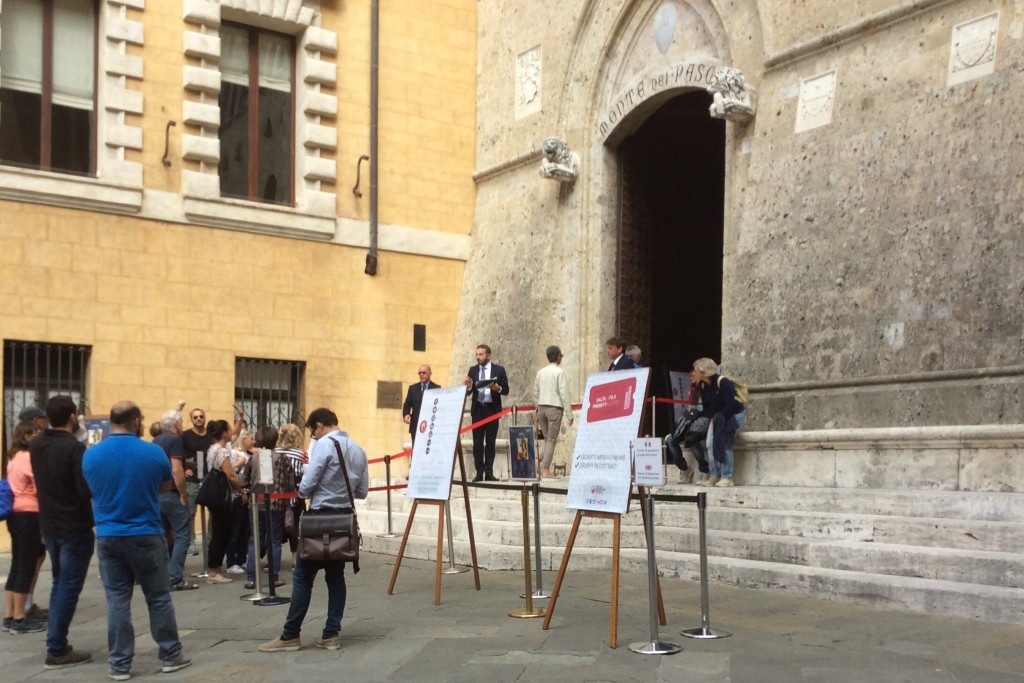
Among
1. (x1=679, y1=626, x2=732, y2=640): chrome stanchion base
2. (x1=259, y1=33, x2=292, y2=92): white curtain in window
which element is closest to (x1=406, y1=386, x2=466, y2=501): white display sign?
(x1=679, y1=626, x2=732, y2=640): chrome stanchion base

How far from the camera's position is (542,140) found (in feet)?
53.0

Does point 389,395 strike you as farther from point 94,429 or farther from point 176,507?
point 176,507

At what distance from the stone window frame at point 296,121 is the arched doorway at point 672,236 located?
433 centimetres

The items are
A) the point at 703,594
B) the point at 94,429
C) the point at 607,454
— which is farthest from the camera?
the point at 94,429

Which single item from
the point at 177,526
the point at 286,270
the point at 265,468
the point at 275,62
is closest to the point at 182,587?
the point at 177,526

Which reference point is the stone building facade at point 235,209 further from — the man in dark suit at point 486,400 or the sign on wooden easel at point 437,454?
the sign on wooden easel at point 437,454

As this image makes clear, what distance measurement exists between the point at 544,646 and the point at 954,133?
21.5 ft

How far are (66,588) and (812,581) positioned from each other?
5029 mm

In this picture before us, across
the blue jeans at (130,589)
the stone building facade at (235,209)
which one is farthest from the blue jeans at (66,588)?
the stone building facade at (235,209)

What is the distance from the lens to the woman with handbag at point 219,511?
33.3 feet

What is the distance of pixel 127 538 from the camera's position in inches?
257

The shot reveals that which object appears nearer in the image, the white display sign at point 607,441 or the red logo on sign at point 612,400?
the white display sign at point 607,441

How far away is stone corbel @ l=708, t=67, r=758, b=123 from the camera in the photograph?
1252cm

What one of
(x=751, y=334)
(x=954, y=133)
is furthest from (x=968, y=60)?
(x=751, y=334)
